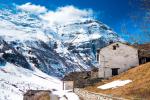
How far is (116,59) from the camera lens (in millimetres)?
71312

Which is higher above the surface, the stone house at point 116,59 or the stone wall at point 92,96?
the stone house at point 116,59

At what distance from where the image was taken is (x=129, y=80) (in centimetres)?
5294

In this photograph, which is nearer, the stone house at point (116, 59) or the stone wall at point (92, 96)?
the stone wall at point (92, 96)

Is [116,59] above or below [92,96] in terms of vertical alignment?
above

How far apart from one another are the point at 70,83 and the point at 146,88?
3376 centimetres

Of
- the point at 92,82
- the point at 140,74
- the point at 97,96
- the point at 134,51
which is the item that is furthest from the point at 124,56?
the point at 97,96

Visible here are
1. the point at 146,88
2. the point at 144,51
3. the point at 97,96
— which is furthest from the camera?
the point at 144,51

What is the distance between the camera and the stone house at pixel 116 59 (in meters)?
69.9

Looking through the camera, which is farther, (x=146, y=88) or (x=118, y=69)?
(x=118, y=69)

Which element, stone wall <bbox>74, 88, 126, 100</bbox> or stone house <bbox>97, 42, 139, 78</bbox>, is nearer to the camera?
stone wall <bbox>74, 88, 126, 100</bbox>

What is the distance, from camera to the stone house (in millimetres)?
69938

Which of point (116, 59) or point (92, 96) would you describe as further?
point (116, 59)

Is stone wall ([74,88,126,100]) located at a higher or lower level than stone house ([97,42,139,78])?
lower

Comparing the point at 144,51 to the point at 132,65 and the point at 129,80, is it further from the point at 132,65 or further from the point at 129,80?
the point at 129,80
